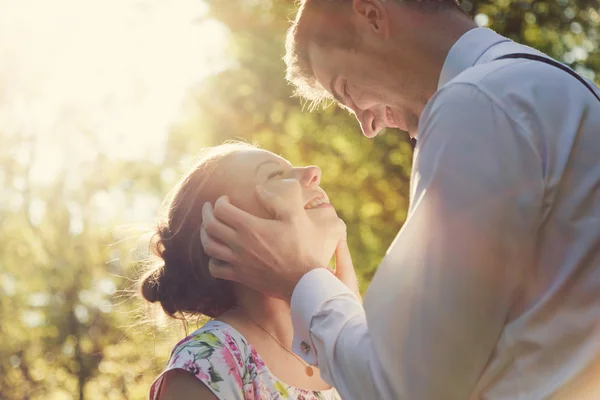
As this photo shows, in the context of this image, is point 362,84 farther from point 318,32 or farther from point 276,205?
point 276,205

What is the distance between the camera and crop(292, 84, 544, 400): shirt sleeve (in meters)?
1.57

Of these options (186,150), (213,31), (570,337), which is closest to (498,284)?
(570,337)

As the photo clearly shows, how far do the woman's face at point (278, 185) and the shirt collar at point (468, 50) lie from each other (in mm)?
840

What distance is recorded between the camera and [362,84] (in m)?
2.60

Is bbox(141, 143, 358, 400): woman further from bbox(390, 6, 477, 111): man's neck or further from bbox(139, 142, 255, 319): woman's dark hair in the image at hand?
bbox(390, 6, 477, 111): man's neck

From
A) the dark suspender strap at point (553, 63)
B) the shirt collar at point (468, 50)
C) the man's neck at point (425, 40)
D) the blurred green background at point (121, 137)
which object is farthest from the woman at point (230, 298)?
the blurred green background at point (121, 137)

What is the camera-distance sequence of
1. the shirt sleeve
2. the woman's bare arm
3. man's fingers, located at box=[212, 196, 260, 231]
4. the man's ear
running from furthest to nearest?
1. the woman's bare arm
2. the man's ear
3. man's fingers, located at box=[212, 196, 260, 231]
4. the shirt sleeve

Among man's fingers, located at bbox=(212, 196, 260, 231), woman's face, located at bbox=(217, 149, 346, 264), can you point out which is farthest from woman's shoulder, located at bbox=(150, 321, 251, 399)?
man's fingers, located at bbox=(212, 196, 260, 231)

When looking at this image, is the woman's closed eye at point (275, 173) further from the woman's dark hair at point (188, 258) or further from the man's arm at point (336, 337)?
the man's arm at point (336, 337)

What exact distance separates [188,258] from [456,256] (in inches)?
72.6

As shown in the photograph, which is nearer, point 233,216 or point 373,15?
point 233,216

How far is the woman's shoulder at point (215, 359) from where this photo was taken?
8.90 feet

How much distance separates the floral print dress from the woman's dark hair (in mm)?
188

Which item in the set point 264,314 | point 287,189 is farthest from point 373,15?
point 264,314
